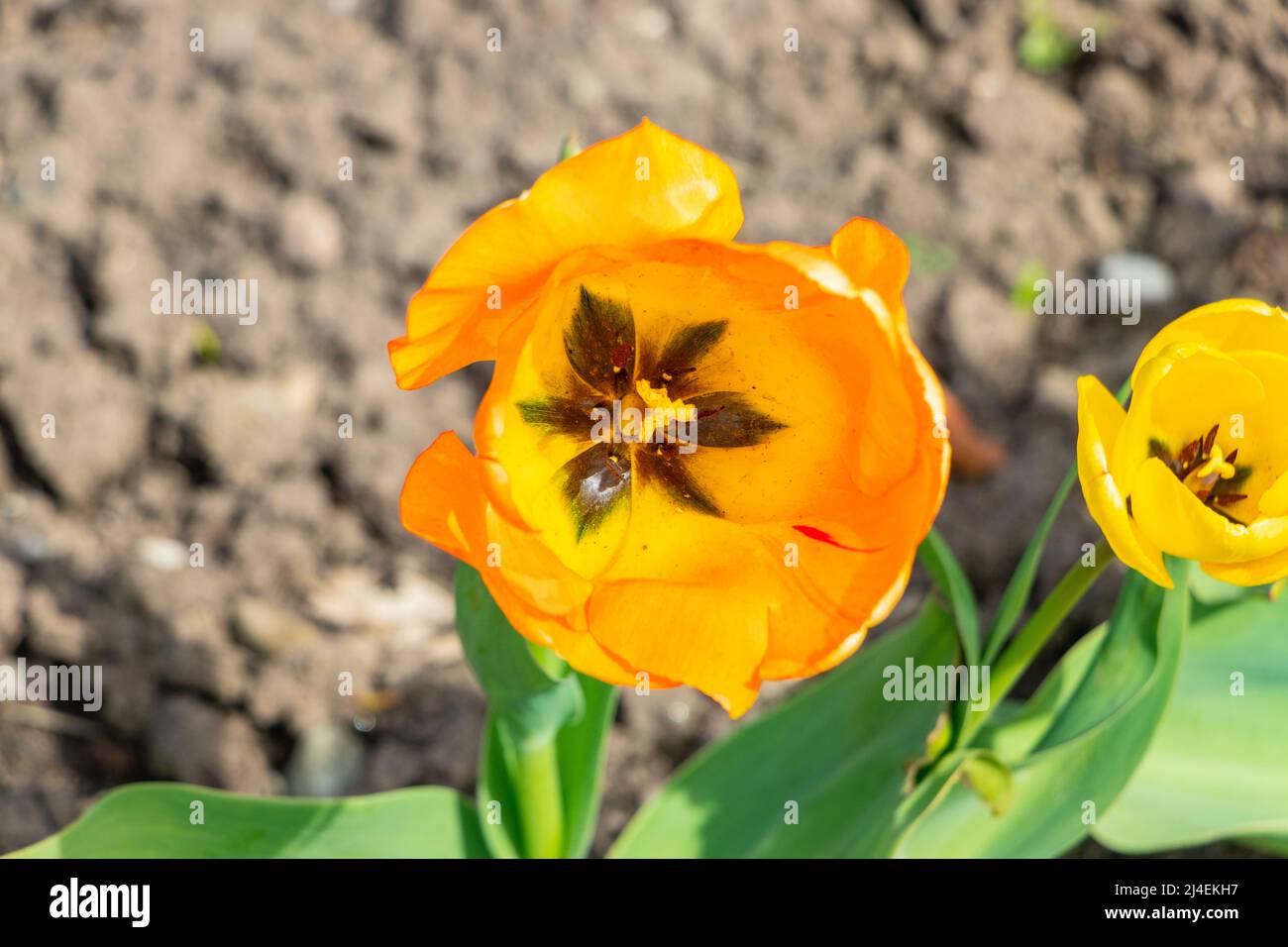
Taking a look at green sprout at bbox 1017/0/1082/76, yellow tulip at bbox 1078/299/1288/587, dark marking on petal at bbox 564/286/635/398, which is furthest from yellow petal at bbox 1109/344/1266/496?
green sprout at bbox 1017/0/1082/76

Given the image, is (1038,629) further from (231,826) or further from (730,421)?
(231,826)

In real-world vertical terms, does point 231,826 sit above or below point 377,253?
below

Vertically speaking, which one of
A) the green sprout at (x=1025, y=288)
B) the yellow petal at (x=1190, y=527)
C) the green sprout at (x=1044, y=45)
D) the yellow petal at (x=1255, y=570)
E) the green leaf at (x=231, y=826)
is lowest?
the green leaf at (x=231, y=826)

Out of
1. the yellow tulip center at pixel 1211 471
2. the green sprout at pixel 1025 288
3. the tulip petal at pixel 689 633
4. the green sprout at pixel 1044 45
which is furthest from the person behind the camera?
the green sprout at pixel 1044 45

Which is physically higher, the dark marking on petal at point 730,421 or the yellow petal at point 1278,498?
the dark marking on petal at point 730,421

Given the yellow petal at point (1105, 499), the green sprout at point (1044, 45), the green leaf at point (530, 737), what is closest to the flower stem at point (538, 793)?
the green leaf at point (530, 737)

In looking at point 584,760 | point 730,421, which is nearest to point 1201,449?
point 730,421

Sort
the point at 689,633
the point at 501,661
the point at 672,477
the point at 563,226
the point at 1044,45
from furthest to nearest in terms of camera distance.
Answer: the point at 1044,45
the point at 672,477
the point at 501,661
the point at 689,633
the point at 563,226

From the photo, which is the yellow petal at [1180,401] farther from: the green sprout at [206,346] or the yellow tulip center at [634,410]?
the green sprout at [206,346]
